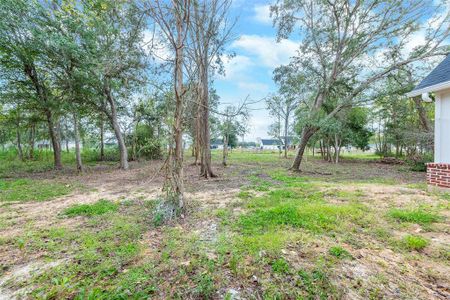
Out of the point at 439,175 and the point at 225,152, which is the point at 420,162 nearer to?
the point at 439,175

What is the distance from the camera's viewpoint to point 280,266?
75.0 inches

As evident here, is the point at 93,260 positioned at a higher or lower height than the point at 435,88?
lower

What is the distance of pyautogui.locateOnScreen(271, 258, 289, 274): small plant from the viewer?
1.85 meters

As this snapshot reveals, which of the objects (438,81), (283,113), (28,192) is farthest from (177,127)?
(283,113)

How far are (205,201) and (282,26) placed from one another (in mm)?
8411

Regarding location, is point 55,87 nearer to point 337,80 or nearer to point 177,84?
point 177,84

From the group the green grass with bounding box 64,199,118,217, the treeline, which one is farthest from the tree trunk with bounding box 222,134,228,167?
the green grass with bounding box 64,199,118,217

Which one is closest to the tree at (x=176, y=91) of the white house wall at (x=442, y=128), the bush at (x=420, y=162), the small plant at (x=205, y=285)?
the small plant at (x=205, y=285)

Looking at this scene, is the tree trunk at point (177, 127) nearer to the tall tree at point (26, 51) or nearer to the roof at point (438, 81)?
the roof at point (438, 81)

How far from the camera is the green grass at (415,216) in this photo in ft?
9.69

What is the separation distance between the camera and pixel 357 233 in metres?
2.61

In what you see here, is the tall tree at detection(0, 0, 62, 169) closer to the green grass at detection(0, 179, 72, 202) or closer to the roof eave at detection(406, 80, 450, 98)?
the green grass at detection(0, 179, 72, 202)

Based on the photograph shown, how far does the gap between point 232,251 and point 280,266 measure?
0.53 m

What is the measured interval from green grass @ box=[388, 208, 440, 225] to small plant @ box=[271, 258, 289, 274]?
7.54ft
